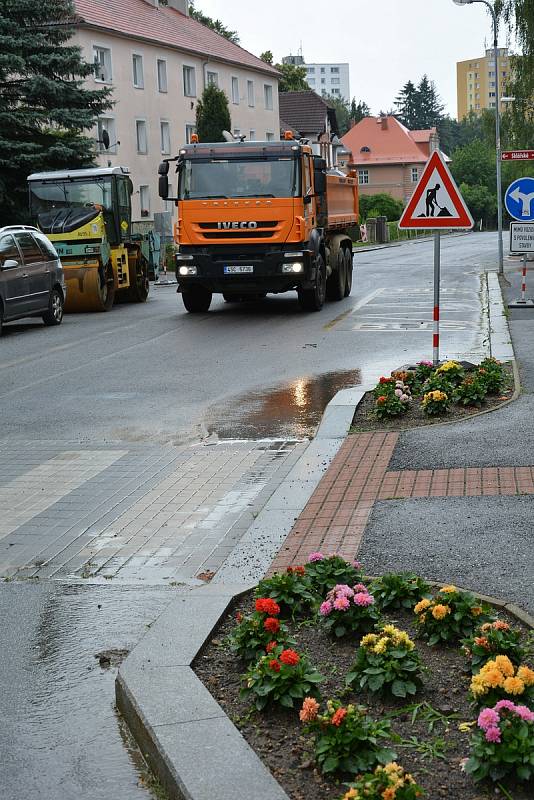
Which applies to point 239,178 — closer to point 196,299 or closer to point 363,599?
point 196,299

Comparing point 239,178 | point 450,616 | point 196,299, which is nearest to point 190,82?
point 196,299

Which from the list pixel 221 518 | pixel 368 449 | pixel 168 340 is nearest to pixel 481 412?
pixel 368 449

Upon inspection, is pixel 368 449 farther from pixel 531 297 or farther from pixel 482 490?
pixel 531 297

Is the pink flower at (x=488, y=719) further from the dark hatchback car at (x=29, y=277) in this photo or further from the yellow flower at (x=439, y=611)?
the dark hatchback car at (x=29, y=277)

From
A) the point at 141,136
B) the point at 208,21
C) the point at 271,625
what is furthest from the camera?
the point at 208,21

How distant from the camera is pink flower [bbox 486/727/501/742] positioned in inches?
135

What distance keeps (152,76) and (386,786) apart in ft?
179

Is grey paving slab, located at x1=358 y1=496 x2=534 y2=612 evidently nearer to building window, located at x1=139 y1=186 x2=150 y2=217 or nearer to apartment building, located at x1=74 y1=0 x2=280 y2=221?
apartment building, located at x1=74 y1=0 x2=280 y2=221

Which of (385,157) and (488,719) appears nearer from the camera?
(488,719)

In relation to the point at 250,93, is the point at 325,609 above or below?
below

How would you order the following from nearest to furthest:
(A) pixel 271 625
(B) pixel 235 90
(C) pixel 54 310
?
(A) pixel 271 625, (C) pixel 54 310, (B) pixel 235 90

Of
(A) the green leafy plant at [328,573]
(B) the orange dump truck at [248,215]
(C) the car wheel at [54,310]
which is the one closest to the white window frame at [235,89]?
(B) the orange dump truck at [248,215]

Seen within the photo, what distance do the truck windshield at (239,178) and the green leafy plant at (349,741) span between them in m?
17.6

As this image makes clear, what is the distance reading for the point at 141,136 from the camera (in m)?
53.9
